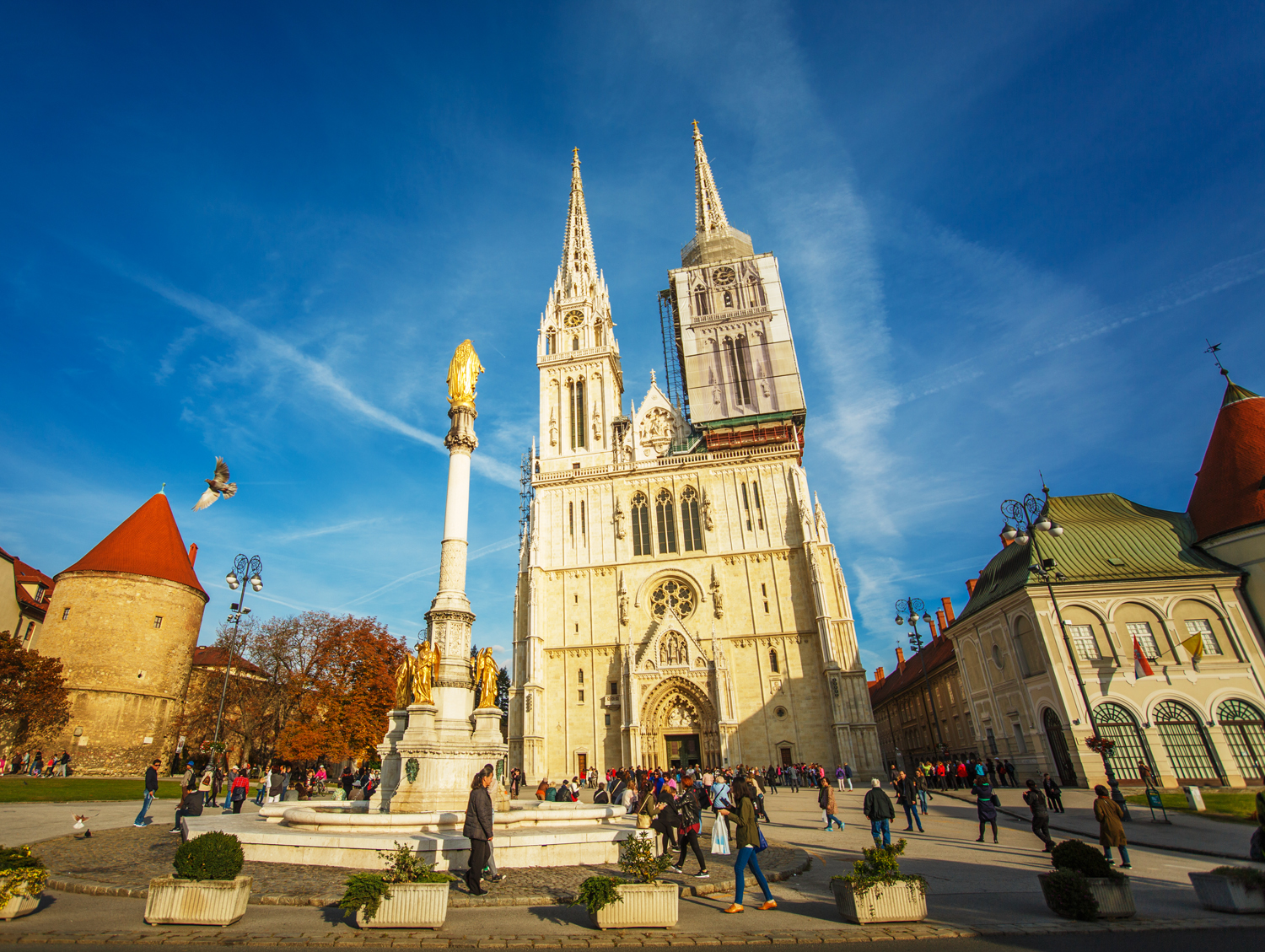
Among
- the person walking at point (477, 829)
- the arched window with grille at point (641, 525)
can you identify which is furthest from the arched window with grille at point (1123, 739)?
the person walking at point (477, 829)

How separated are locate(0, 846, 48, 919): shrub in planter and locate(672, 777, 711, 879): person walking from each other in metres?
7.51

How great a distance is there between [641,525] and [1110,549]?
22141 millimetres

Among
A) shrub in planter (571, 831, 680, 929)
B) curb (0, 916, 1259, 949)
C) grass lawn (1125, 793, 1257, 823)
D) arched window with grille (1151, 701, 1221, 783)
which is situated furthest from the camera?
arched window with grille (1151, 701, 1221, 783)

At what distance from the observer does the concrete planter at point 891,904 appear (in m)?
6.81

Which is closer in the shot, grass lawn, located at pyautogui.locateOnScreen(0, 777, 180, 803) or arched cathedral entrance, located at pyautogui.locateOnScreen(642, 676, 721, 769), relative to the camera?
grass lawn, located at pyautogui.locateOnScreen(0, 777, 180, 803)

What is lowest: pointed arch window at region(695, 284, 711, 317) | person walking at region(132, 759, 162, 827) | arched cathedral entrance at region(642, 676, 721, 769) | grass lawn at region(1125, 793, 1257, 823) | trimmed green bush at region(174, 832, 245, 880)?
grass lawn at region(1125, 793, 1257, 823)

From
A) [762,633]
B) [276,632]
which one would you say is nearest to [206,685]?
[276,632]

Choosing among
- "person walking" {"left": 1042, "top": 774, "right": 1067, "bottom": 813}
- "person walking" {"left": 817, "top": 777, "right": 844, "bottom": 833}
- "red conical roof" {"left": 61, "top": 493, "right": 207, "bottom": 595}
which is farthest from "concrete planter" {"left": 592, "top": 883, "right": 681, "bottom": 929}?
"red conical roof" {"left": 61, "top": 493, "right": 207, "bottom": 595}

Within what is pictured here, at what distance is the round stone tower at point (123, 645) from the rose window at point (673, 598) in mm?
25936

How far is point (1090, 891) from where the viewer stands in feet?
22.3

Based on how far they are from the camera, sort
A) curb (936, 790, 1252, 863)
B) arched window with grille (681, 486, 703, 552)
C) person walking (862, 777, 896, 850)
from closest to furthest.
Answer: curb (936, 790, 1252, 863)
person walking (862, 777, 896, 850)
arched window with grille (681, 486, 703, 552)

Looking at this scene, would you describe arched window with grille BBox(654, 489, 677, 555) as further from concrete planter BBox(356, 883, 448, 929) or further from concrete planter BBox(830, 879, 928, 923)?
concrete planter BBox(356, 883, 448, 929)

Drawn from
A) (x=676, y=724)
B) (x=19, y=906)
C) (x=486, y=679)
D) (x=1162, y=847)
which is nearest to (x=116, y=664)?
(x=676, y=724)

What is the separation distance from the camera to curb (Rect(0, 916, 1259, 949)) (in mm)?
6082
